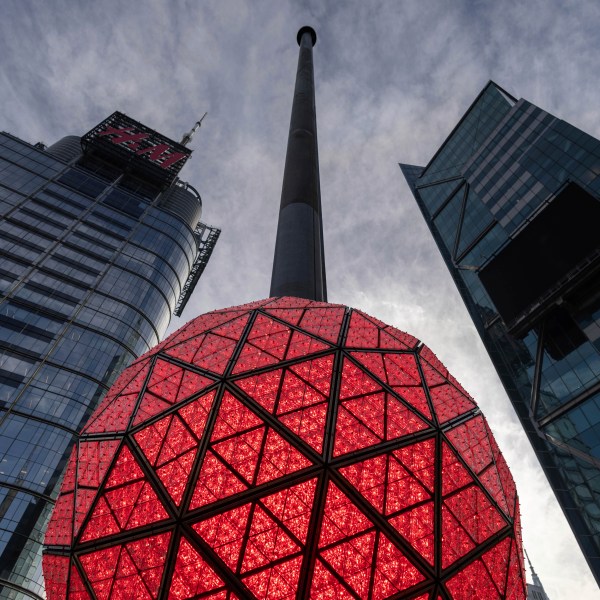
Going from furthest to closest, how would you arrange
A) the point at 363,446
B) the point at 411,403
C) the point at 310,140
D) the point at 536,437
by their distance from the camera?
the point at 536,437, the point at 310,140, the point at 411,403, the point at 363,446

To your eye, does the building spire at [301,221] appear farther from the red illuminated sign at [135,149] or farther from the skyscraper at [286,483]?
the red illuminated sign at [135,149]

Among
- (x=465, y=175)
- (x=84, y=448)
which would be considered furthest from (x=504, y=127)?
(x=84, y=448)

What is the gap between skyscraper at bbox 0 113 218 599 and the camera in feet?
116

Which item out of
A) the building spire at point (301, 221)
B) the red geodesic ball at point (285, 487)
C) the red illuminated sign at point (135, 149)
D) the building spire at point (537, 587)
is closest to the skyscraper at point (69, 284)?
the red illuminated sign at point (135, 149)

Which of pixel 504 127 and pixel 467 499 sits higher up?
pixel 504 127

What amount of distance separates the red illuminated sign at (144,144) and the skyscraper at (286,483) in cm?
7453

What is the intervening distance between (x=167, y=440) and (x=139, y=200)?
69.8 m

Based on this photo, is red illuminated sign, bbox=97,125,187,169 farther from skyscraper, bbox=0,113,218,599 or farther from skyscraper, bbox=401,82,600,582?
skyscraper, bbox=401,82,600,582

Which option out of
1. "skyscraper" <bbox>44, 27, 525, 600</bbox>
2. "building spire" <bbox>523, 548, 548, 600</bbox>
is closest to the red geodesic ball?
"skyscraper" <bbox>44, 27, 525, 600</bbox>

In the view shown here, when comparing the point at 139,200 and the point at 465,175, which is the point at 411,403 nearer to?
the point at 465,175

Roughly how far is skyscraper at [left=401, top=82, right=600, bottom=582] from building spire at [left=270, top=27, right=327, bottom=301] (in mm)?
24222

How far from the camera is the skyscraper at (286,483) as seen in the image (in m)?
5.13

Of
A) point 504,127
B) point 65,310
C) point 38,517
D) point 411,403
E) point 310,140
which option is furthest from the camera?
point 504,127

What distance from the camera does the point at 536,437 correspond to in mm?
38781
